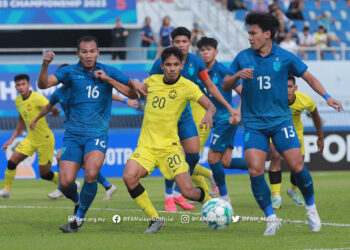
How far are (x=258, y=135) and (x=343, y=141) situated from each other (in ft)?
46.3

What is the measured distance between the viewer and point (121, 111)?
24.4m

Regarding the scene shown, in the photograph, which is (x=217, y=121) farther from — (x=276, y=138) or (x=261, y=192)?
(x=261, y=192)

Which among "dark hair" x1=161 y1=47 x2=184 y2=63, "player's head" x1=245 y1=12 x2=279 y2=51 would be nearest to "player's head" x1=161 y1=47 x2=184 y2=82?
"dark hair" x1=161 y1=47 x2=184 y2=63

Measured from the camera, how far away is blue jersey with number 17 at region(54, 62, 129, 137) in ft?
31.2

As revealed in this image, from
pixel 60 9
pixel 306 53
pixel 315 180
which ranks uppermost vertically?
pixel 60 9

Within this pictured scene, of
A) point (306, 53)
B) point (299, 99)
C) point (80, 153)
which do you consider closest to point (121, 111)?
point (306, 53)

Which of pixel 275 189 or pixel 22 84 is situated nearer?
pixel 275 189

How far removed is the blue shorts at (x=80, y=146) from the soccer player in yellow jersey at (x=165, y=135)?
0.45 m

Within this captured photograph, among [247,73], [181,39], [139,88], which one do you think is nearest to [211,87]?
[181,39]

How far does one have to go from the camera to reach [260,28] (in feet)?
29.1

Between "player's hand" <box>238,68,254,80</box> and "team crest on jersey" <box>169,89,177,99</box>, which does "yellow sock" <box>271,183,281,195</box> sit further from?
"player's hand" <box>238,68,254,80</box>

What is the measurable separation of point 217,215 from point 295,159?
1.10 metres

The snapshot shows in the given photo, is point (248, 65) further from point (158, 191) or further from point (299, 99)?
point (158, 191)

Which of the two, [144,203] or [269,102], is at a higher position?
[269,102]
